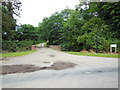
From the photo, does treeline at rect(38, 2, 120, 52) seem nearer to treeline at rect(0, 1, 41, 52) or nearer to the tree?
the tree

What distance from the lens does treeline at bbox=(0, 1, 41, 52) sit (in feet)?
35.3

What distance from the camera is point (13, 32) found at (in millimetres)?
12977

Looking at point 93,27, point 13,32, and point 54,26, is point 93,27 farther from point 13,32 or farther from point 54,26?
point 13,32

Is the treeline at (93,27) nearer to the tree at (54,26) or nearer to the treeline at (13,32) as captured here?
the tree at (54,26)

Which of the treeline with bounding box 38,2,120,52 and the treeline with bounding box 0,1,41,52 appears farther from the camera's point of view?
the treeline with bounding box 0,1,41,52

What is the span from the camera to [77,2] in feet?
46.5

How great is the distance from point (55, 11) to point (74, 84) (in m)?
20.4

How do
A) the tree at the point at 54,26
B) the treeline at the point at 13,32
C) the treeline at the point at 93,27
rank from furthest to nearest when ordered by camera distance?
the tree at the point at 54,26, the treeline at the point at 13,32, the treeline at the point at 93,27

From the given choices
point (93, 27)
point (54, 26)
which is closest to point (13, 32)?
point (54, 26)

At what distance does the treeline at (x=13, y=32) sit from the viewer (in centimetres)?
1076

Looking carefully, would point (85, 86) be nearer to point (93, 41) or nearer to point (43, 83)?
point (43, 83)

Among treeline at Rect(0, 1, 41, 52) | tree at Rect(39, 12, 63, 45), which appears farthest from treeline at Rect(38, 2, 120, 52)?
treeline at Rect(0, 1, 41, 52)

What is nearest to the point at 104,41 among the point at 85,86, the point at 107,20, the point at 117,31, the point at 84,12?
the point at 117,31

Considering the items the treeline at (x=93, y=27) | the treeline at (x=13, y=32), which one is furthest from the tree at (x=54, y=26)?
the treeline at (x=93, y=27)
